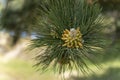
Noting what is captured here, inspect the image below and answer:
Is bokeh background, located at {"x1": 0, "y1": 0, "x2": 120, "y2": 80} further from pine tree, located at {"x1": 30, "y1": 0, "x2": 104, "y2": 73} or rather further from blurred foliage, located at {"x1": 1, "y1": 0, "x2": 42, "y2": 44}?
pine tree, located at {"x1": 30, "y1": 0, "x2": 104, "y2": 73}

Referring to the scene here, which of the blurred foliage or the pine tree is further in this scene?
the blurred foliage

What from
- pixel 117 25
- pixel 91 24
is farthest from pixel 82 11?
pixel 117 25

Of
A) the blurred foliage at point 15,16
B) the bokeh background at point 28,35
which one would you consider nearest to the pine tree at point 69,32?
the bokeh background at point 28,35

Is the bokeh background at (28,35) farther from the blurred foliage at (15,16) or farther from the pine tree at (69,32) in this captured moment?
the pine tree at (69,32)

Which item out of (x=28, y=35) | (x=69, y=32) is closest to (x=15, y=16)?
(x=28, y=35)

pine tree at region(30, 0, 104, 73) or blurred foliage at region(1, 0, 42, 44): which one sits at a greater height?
blurred foliage at region(1, 0, 42, 44)

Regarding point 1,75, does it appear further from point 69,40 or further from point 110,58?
point 69,40

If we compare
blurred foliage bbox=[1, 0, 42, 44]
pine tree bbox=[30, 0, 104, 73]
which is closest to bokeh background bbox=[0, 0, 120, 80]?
blurred foliage bbox=[1, 0, 42, 44]

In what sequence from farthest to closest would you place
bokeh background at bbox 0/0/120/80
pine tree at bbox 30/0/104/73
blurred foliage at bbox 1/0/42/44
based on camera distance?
1. blurred foliage at bbox 1/0/42/44
2. bokeh background at bbox 0/0/120/80
3. pine tree at bbox 30/0/104/73
